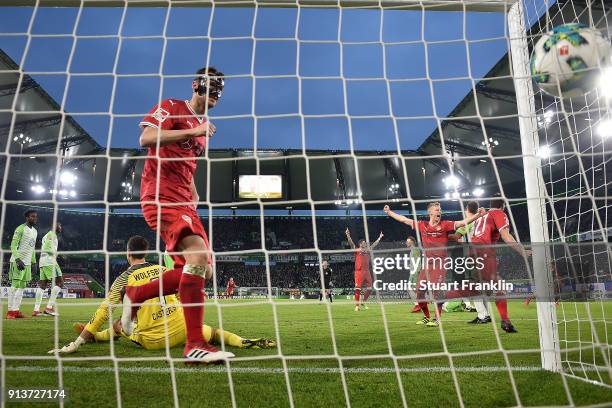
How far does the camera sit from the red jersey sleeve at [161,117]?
2.87 m

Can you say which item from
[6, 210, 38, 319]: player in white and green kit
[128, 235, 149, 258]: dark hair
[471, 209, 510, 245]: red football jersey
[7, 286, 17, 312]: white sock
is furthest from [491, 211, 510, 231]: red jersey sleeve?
[7, 286, 17, 312]: white sock

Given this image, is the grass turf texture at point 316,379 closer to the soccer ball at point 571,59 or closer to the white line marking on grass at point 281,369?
the white line marking on grass at point 281,369

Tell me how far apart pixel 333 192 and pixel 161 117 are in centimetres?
2474

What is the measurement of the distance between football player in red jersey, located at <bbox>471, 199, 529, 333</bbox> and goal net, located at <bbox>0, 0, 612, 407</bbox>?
314 millimetres

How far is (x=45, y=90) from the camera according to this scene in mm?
18281

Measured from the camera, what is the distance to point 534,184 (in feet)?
10.00

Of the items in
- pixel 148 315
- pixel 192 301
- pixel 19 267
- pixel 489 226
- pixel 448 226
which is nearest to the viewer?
pixel 192 301

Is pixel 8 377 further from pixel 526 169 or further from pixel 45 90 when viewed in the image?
pixel 45 90

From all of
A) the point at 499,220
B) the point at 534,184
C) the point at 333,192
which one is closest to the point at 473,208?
the point at 499,220

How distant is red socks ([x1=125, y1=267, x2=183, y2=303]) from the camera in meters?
3.24

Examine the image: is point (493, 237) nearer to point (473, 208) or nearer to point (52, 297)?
point (473, 208)

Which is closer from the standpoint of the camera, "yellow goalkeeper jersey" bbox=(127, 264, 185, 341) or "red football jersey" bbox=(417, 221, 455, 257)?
"yellow goalkeeper jersey" bbox=(127, 264, 185, 341)

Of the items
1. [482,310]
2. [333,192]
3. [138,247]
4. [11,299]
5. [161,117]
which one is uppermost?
[333,192]

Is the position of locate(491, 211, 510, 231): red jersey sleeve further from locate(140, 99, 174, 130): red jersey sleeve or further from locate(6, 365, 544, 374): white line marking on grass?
locate(140, 99, 174, 130): red jersey sleeve
